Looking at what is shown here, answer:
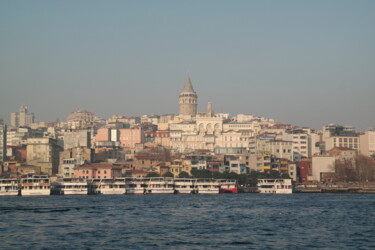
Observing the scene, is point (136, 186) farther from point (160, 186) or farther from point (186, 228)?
point (186, 228)

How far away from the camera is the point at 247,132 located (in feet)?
539

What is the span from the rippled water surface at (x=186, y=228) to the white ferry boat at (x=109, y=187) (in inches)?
1205

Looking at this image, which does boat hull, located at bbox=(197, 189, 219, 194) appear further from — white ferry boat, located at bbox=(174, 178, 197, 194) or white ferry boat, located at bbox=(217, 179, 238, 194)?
white ferry boat, located at bbox=(217, 179, 238, 194)

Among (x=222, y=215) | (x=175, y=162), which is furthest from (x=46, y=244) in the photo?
(x=175, y=162)

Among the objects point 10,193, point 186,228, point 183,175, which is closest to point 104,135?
point 183,175

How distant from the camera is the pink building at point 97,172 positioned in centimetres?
9650

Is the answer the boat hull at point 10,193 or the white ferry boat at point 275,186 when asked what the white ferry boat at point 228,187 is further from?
the boat hull at point 10,193

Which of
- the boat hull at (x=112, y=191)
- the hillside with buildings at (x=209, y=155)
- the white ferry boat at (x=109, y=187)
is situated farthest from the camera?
the hillside with buildings at (x=209, y=155)

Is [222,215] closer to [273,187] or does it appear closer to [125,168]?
[273,187]

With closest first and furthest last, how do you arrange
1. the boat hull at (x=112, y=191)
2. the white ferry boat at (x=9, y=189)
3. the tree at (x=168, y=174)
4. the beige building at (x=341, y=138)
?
the white ferry boat at (x=9, y=189), the boat hull at (x=112, y=191), the tree at (x=168, y=174), the beige building at (x=341, y=138)

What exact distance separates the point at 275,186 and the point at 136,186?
15489 mm

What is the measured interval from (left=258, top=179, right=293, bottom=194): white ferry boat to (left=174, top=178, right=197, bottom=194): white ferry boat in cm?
766

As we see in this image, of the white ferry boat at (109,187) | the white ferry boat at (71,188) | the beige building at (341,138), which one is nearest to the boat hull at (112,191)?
the white ferry boat at (109,187)

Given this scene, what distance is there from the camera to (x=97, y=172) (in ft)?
320
